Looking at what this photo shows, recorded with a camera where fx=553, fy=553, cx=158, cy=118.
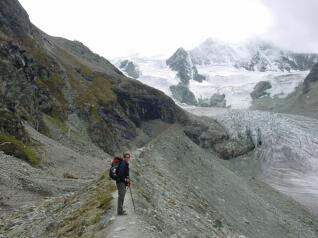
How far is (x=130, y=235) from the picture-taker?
1786cm

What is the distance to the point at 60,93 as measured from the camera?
95125 millimetres

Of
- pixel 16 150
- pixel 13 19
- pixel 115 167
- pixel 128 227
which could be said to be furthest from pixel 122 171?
pixel 13 19

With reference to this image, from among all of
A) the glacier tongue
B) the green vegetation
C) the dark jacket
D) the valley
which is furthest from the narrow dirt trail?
the glacier tongue

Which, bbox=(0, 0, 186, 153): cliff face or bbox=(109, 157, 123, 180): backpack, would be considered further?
bbox=(0, 0, 186, 153): cliff face

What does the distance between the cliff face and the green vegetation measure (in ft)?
14.9

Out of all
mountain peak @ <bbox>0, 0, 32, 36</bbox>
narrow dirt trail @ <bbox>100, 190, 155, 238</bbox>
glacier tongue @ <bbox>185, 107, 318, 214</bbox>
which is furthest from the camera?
glacier tongue @ <bbox>185, 107, 318, 214</bbox>

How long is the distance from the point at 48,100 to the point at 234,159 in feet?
218

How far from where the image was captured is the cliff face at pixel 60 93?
74312 millimetres

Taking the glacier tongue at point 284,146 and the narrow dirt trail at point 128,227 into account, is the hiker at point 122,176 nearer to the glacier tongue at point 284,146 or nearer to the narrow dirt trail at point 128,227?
the narrow dirt trail at point 128,227

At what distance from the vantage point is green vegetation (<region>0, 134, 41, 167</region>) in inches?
1789

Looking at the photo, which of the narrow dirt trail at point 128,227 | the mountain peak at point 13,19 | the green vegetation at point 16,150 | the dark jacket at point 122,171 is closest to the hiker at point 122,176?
the dark jacket at point 122,171

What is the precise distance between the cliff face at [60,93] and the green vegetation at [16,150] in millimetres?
4557

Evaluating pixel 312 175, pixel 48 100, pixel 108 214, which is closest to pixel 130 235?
pixel 108 214

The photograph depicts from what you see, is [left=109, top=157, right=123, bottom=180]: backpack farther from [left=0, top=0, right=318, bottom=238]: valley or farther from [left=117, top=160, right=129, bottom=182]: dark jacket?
[left=0, top=0, right=318, bottom=238]: valley
